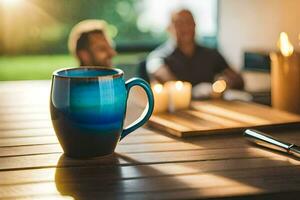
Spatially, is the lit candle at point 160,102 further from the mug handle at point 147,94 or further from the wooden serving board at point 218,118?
the mug handle at point 147,94

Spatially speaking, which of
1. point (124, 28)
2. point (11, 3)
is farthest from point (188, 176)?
point (11, 3)

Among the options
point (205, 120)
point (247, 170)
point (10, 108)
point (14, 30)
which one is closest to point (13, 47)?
point (14, 30)

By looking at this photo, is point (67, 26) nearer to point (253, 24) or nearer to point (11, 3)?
point (11, 3)

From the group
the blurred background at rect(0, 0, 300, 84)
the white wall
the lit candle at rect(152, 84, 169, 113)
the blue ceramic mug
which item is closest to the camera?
the blue ceramic mug

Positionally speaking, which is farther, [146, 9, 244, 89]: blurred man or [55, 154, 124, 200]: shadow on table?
[146, 9, 244, 89]: blurred man

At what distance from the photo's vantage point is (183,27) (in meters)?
2.85

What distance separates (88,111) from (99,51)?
5.08 feet

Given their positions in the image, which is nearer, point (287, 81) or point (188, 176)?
point (188, 176)

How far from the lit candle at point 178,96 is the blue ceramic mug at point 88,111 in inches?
16.3

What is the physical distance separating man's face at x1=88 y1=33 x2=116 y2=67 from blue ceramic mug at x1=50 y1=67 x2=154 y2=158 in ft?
4.91

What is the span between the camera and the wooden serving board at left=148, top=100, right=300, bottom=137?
121 centimetres

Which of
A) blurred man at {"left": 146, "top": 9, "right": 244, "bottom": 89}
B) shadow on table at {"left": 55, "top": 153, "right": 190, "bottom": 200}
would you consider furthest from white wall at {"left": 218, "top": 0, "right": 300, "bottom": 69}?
shadow on table at {"left": 55, "top": 153, "right": 190, "bottom": 200}

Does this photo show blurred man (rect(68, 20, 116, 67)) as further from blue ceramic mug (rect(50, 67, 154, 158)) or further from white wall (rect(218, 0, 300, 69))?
blue ceramic mug (rect(50, 67, 154, 158))

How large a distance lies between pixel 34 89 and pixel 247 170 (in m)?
1.14
